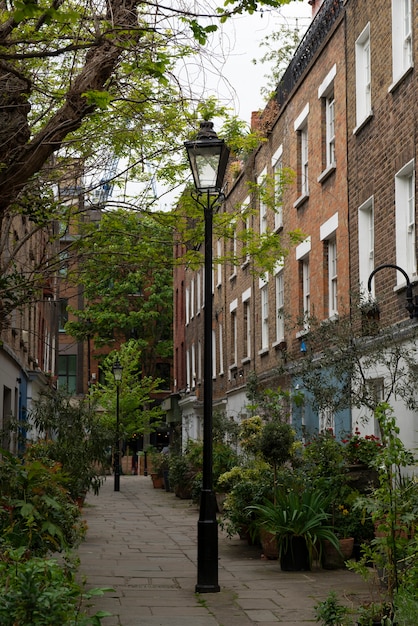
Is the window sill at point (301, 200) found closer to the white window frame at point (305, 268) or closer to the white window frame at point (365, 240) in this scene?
the white window frame at point (305, 268)

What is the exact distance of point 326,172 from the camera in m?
19.8

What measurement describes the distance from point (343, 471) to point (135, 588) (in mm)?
3515

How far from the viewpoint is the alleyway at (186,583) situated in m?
8.90

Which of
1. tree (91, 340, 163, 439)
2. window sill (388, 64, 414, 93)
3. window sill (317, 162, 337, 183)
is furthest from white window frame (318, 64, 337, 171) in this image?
tree (91, 340, 163, 439)

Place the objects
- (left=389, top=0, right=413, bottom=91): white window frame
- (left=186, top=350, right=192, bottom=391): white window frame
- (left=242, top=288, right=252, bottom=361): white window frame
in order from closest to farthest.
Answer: (left=389, top=0, right=413, bottom=91): white window frame
(left=242, top=288, right=252, bottom=361): white window frame
(left=186, top=350, right=192, bottom=391): white window frame

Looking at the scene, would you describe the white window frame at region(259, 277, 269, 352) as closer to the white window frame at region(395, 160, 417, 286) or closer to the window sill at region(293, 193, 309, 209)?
the window sill at region(293, 193, 309, 209)

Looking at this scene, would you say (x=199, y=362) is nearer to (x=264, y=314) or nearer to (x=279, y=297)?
(x=264, y=314)

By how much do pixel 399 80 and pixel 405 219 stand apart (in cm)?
215

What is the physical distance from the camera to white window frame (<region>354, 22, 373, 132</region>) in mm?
17656

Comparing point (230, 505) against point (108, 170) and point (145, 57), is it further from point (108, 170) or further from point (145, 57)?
point (145, 57)

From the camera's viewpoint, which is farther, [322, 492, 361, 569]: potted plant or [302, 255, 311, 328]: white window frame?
[302, 255, 311, 328]: white window frame

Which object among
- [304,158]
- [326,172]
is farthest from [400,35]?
[304,158]

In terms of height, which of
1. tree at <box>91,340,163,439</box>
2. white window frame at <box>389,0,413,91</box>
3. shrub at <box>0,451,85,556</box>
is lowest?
shrub at <box>0,451,85,556</box>

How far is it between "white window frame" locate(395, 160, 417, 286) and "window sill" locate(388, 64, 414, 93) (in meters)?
1.37
